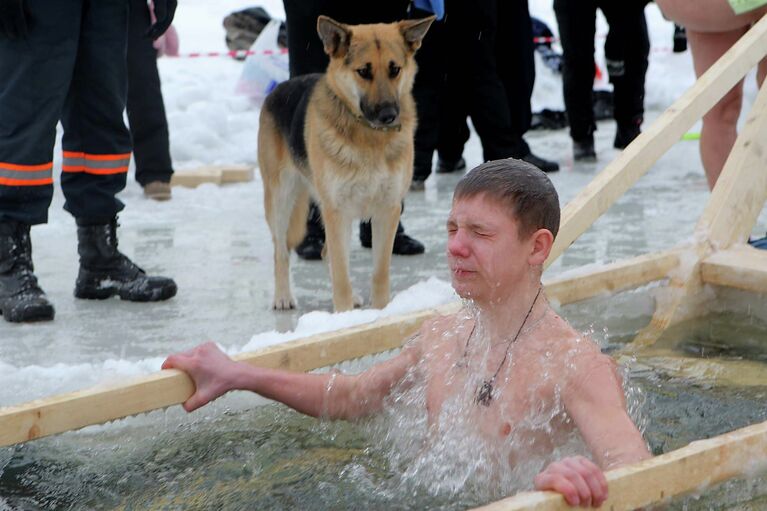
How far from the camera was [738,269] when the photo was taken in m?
3.98

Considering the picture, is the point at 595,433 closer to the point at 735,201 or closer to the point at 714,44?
the point at 735,201

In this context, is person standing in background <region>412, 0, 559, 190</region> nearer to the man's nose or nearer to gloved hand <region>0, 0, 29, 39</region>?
gloved hand <region>0, 0, 29, 39</region>

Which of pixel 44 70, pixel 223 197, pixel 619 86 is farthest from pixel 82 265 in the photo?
pixel 619 86

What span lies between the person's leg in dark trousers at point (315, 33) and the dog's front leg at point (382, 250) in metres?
0.91

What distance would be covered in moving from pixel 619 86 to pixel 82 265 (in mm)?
4348

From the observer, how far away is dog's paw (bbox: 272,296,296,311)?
458 cm

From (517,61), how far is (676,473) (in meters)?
5.20

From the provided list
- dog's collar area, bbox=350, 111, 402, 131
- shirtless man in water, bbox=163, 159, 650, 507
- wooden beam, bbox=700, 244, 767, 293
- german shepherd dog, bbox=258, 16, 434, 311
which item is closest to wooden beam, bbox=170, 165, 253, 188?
german shepherd dog, bbox=258, 16, 434, 311

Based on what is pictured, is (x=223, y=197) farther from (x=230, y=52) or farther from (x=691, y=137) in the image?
(x=230, y=52)

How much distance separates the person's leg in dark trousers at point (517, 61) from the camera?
23.0 ft

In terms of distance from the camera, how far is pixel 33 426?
264 centimetres

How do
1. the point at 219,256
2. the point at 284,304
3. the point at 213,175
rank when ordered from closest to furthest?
the point at 284,304 < the point at 219,256 < the point at 213,175

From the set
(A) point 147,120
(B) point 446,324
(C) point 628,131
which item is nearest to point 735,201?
(B) point 446,324

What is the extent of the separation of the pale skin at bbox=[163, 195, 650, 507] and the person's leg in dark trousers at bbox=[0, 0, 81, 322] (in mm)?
1686
